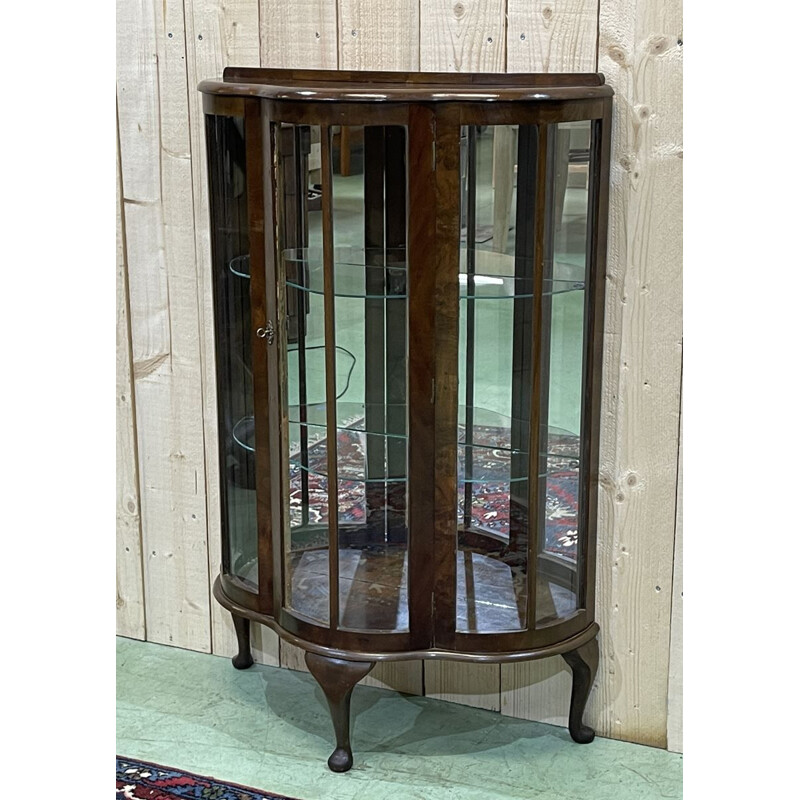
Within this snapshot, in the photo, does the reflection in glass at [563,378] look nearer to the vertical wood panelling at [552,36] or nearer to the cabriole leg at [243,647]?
the vertical wood panelling at [552,36]

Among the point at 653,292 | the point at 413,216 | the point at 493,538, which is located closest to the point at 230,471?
the point at 493,538

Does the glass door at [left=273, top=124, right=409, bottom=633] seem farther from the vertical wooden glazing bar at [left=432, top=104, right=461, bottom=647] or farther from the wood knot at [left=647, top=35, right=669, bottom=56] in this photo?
the wood knot at [left=647, top=35, right=669, bottom=56]

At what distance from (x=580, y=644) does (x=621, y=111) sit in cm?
103

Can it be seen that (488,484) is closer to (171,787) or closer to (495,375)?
(495,375)

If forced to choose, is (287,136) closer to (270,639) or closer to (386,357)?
(386,357)

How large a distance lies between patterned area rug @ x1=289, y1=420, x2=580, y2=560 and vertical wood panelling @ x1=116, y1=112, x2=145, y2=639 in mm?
605

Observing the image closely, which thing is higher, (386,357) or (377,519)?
(386,357)

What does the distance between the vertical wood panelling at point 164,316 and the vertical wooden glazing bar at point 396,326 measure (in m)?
0.59

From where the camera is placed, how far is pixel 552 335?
84.9 inches

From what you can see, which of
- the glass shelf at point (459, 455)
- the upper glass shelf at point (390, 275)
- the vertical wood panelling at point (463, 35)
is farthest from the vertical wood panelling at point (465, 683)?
the vertical wood panelling at point (463, 35)

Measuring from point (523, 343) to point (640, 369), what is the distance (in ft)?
0.85

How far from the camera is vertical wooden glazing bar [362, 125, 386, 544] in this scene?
2.07m

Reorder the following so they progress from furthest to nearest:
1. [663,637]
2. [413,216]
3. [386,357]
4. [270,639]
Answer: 1. [270,639]
2. [663,637]
3. [386,357]
4. [413,216]

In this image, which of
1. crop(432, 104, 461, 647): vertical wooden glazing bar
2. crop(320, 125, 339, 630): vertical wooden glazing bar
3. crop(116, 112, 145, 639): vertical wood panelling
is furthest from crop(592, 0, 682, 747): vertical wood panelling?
crop(116, 112, 145, 639): vertical wood panelling
